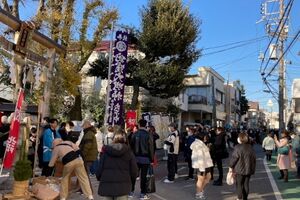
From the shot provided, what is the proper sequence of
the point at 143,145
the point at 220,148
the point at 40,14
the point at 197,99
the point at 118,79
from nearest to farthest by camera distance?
the point at 143,145 → the point at 220,148 → the point at 118,79 → the point at 40,14 → the point at 197,99

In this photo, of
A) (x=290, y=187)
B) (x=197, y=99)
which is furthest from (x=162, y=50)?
(x=197, y=99)

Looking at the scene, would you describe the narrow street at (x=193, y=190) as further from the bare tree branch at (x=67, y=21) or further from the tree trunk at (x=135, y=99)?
the tree trunk at (x=135, y=99)

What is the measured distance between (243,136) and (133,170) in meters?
4.10

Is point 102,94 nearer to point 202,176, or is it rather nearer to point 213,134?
point 213,134

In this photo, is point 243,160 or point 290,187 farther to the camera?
point 290,187

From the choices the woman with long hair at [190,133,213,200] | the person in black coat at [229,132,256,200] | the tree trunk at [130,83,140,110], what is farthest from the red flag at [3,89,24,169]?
the tree trunk at [130,83,140,110]

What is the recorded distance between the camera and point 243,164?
9398 millimetres

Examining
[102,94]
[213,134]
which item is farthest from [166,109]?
[213,134]

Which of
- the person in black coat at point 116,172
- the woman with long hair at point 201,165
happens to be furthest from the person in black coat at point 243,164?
the person in black coat at point 116,172

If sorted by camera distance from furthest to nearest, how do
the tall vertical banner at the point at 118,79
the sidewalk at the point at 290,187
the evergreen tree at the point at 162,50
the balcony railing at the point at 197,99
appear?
the balcony railing at the point at 197,99
the evergreen tree at the point at 162,50
the tall vertical banner at the point at 118,79
the sidewalk at the point at 290,187

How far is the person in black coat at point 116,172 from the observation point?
6164mm

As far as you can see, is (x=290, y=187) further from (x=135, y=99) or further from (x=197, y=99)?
(x=197, y=99)

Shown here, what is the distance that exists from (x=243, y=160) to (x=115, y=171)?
4.21 meters

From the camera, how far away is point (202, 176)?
10219 mm
